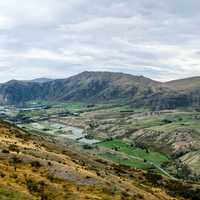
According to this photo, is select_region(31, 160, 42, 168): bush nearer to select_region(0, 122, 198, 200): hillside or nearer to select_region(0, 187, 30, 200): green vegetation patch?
select_region(0, 122, 198, 200): hillside

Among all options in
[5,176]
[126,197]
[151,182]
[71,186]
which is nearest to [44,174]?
[71,186]

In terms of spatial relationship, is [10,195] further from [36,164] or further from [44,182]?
[36,164]

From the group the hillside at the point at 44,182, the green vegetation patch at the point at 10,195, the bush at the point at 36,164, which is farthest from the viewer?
the bush at the point at 36,164

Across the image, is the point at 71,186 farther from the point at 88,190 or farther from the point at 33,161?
the point at 33,161

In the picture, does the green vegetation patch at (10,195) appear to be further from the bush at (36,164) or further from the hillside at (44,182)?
the bush at (36,164)

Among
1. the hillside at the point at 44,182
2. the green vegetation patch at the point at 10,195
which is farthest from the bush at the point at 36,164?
the green vegetation patch at the point at 10,195

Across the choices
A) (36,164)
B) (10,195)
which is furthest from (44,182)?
(10,195)

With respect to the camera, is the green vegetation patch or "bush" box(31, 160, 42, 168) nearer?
the green vegetation patch

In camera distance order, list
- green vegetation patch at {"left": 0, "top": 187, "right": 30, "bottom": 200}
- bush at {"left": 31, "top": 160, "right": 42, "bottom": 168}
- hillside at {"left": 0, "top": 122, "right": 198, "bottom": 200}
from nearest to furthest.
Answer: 1. green vegetation patch at {"left": 0, "top": 187, "right": 30, "bottom": 200}
2. hillside at {"left": 0, "top": 122, "right": 198, "bottom": 200}
3. bush at {"left": 31, "top": 160, "right": 42, "bottom": 168}

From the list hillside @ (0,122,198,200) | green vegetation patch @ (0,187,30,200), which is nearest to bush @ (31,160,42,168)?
hillside @ (0,122,198,200)

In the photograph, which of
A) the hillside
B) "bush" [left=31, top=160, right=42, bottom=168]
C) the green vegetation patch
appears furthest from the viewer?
"bush" [left=31, top=160, right=42, bottom=168]

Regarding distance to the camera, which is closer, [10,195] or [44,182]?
[10,195]

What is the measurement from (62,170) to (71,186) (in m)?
7.11

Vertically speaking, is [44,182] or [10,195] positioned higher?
[10,195]
